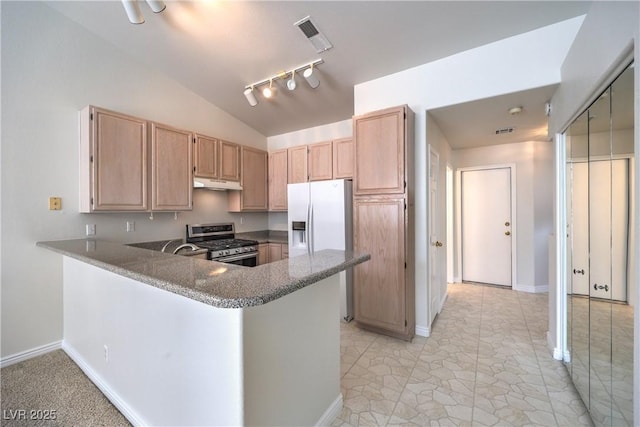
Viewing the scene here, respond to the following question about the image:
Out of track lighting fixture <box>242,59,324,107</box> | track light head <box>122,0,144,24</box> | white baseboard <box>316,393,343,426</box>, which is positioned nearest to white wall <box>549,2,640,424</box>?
white baseboard <box>316,393,343,426</box>

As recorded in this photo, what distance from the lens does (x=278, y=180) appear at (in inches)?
168

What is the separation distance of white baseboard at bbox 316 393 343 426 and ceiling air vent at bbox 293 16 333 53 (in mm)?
2903

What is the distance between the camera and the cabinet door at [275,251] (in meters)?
3.98

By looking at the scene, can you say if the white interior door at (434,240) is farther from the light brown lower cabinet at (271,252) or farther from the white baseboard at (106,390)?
the white baseboard at (106,390)

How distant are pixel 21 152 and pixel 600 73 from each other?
4.24 metres

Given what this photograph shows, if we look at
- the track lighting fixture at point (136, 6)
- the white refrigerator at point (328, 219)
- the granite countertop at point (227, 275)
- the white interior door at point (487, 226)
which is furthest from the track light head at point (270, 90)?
the white interior door at point (487, 226)

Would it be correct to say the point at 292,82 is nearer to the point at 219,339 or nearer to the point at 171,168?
the point at 171,168

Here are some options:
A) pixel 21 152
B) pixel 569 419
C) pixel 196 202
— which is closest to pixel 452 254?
pixel 569 419

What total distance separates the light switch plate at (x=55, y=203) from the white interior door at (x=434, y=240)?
12.2 ft

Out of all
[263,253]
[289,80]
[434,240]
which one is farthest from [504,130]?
[263,253]

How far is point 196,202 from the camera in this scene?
12.1ft

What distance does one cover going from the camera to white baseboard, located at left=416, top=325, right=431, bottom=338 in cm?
270

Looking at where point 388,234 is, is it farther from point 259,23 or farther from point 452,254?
point 452,254

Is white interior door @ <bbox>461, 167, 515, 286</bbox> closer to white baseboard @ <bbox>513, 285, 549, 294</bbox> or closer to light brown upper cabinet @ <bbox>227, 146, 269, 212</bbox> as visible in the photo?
white baseboard @ <bbox>513, 285, 549, 294</bbox>
